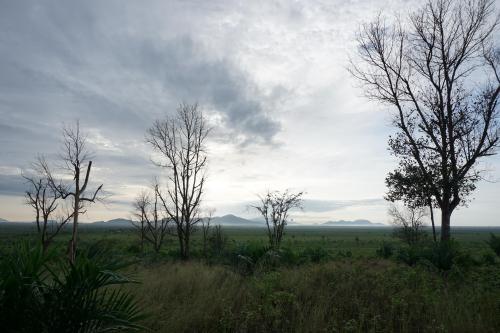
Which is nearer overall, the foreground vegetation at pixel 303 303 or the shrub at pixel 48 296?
the shrub at pixel 48 296

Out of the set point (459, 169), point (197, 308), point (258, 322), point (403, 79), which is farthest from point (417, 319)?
point (403, 79)

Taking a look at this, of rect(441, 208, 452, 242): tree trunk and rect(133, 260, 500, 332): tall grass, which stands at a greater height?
rect(441, 208, 452, 242): tree trunk

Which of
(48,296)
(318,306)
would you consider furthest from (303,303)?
(48,296)

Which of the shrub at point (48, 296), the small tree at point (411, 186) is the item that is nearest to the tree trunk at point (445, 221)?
the small tree at point (411, 186)

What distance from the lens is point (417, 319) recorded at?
533 centimetres

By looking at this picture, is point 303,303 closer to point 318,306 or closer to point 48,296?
point 318,306

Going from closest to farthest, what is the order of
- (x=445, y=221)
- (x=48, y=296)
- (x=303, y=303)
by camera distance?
(x=48, y=296), (x=303, y=303), (x=445, y=221)

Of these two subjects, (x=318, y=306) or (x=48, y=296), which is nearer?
(x=48, y=296)

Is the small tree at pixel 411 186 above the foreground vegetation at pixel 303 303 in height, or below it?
above

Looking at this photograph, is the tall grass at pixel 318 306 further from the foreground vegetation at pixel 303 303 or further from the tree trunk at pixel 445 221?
the tree trunk at pixel 445 221

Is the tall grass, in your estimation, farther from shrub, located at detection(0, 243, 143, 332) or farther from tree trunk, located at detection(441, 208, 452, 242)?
tree trunk, located at detection(441, 208, 452, 242)

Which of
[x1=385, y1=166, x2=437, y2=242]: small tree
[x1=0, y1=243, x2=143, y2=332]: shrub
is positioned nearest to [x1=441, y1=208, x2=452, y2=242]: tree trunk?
[x1=385, y1=166, x2=437, y2=242]: small tree

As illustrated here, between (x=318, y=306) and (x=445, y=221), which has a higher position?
(x=445, y=221)

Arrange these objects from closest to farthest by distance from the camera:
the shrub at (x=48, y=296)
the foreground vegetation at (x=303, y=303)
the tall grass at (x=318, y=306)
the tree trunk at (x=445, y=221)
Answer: the shrub at (x=48, y=296), the foreground vegetation at (x=303, y=303), the tall grass at (x=318, y=306), the tree trunk at (x=445, y=221)
